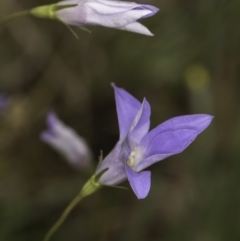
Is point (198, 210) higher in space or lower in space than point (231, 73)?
lower

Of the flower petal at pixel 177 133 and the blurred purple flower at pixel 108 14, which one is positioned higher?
the blurred purple flower at pixel 108 14

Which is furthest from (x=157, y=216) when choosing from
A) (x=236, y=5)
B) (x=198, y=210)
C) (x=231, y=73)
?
(x=236, y=5)

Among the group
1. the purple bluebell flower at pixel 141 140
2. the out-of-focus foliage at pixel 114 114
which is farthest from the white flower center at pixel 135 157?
the out-of-focus foliage at pixel 114 114

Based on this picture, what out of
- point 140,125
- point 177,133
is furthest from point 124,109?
point 177,133

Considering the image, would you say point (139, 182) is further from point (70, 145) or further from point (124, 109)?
point (70, 145)

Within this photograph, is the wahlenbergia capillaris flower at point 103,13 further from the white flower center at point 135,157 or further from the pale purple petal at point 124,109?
the white flower center at point 135,157

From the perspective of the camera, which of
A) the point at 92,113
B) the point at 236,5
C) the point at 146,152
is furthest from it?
the point at 92,113

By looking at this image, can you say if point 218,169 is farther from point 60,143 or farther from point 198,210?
point 60,143
